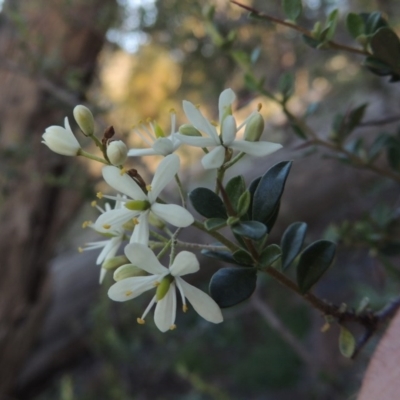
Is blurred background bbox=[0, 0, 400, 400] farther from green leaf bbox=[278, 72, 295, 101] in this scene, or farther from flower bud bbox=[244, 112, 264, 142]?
flower bud bbox=[244, 112, 264, 142]

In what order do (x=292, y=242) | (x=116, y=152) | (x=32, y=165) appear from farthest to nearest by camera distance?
(x=32, y=165), (x=292, y=242), (x=116, y=152)

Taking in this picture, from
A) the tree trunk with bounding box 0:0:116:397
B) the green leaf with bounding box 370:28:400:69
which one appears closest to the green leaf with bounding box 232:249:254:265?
the green leaf with bounding box 370:28:400:69

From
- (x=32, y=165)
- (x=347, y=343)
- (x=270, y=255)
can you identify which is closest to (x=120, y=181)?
(x=270, y=255)

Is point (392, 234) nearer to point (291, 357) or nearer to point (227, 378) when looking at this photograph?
point (291, 357)

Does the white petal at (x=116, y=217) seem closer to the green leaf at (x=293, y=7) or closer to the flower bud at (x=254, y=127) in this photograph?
the flower bud at (x=254, y=127)

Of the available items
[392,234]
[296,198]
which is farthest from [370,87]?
[392,234]

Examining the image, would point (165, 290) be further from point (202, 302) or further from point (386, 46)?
point (386, 46)

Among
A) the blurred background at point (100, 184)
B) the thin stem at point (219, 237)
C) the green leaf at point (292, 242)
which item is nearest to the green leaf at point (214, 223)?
the thin stem at point (219, 237)
